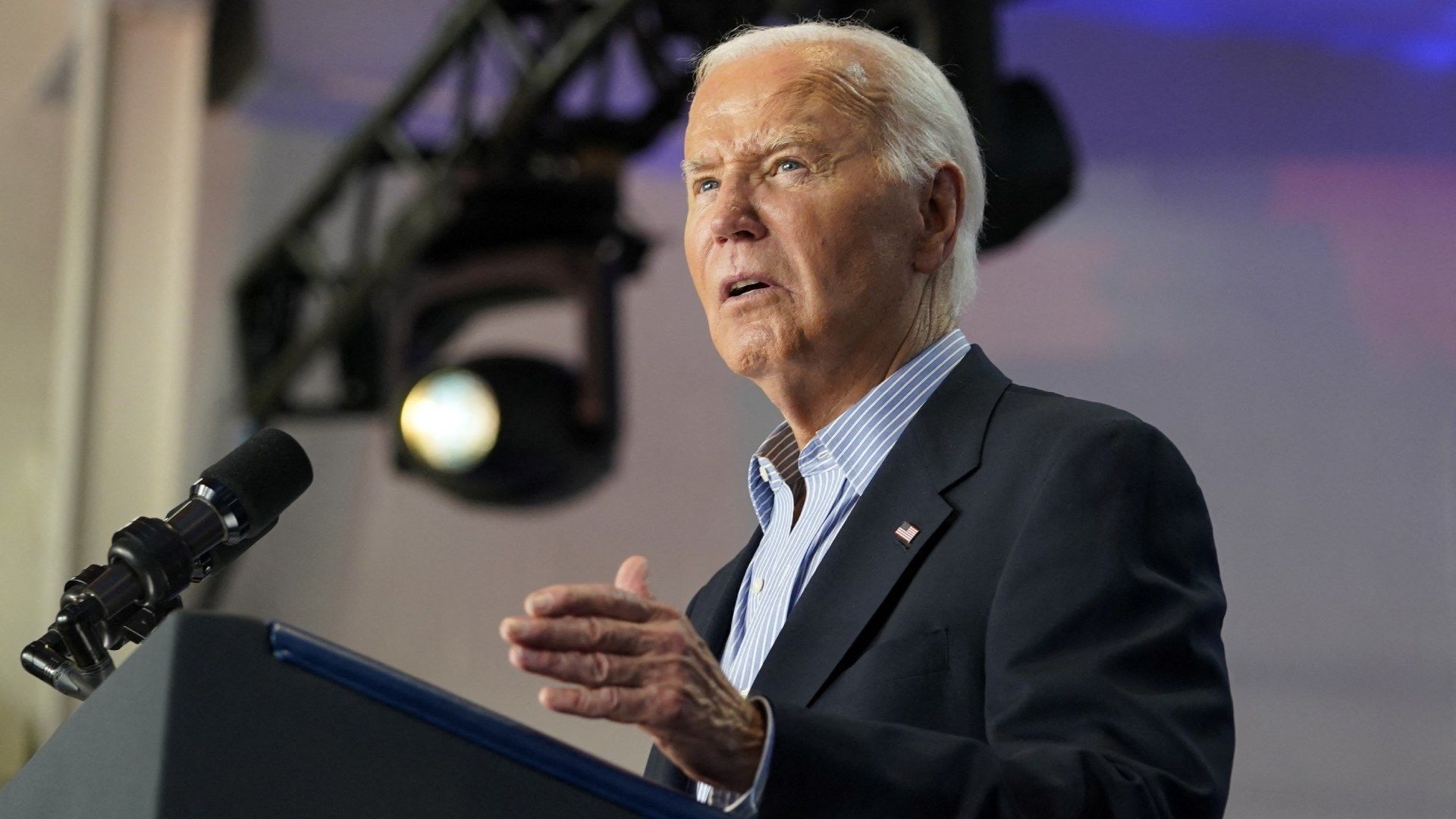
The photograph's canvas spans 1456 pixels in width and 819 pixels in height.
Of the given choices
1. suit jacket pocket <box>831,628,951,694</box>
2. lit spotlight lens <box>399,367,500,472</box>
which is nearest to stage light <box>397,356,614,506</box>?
lit spotlight lens <box>399,367,500,472</box>

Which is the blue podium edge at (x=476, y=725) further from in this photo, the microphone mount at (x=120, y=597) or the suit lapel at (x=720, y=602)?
the suit lapel at (x=720, y=602)

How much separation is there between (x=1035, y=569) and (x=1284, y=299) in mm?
4016

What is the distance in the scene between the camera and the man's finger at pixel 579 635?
0.84 metres

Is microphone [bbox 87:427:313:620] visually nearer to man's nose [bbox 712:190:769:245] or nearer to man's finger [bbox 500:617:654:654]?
man's finger [bbox 500:617:654:654]

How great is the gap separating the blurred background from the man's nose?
88.7 inches

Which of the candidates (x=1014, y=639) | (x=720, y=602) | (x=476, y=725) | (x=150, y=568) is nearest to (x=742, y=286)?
(x=720, y=602)

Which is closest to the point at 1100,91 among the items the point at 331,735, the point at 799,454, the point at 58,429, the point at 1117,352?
the point at 1117,352

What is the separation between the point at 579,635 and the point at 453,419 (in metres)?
3.49

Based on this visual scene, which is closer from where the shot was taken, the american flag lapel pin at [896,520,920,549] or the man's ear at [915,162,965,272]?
the american flag lapel pin at [896,520,920,549]

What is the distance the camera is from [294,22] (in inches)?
224

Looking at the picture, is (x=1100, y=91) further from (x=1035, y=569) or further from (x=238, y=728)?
(x=238, y=728)

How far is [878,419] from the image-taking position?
155cm

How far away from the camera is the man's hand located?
0.85 metres

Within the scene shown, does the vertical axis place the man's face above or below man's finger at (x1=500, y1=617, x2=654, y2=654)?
above
